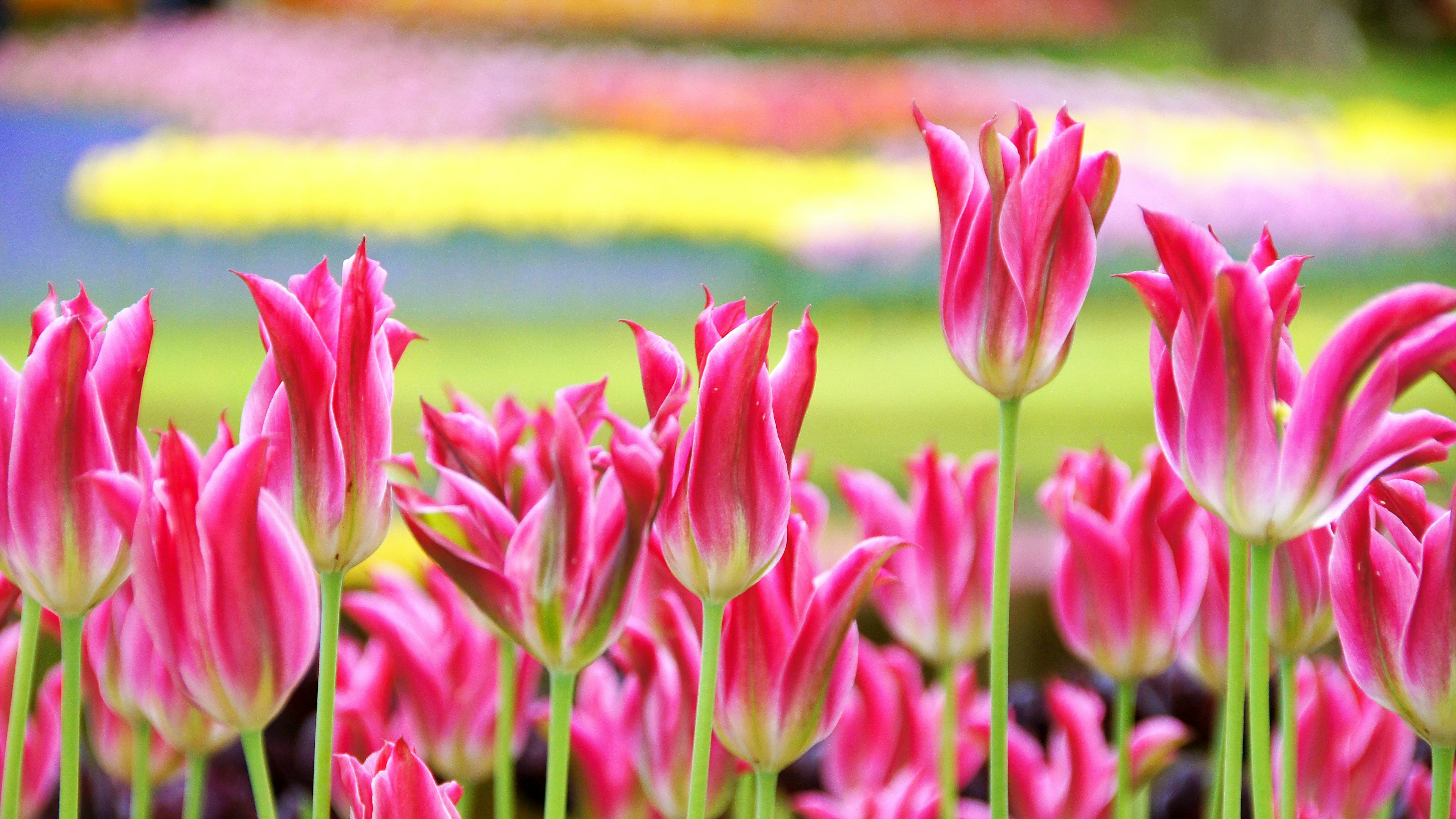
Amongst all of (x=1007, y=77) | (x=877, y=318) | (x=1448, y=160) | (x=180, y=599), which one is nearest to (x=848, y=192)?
(x=877, y=318)

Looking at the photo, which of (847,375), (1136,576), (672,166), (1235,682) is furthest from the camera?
(672,166)

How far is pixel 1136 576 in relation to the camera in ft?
1.12

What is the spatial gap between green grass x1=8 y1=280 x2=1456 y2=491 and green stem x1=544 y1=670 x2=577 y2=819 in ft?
3.37

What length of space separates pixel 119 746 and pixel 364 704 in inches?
2.8

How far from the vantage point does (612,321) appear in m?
1.56

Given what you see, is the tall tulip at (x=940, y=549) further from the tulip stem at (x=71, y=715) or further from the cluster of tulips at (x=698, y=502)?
the tulip stem at (x=71, y=715)

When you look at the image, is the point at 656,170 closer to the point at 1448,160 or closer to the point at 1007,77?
the point at 1007,77

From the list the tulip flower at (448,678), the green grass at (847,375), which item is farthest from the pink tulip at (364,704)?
the green grass at (847,375)

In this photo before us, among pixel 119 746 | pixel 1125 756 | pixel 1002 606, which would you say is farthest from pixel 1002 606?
pixel 119 746

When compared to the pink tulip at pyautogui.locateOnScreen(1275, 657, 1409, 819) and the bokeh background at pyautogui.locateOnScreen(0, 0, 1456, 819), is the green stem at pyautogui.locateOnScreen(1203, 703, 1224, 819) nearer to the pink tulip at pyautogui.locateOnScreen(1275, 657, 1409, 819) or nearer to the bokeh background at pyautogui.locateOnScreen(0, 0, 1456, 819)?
the pink tulip at pyautogui.locateOnScreen(1275, 657, 1409, 819)

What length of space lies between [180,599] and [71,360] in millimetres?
50

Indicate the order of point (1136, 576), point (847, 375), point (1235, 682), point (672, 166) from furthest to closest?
point (672, 166), point (847, 375), point (1136, 576), point (1235, 682)

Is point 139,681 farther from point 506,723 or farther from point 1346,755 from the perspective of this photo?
point 1346,755

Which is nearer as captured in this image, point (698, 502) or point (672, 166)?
point (698, 502)
